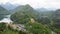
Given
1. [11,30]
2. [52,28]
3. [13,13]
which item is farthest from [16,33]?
[52,28]

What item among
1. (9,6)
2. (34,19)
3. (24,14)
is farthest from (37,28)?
(9,6)

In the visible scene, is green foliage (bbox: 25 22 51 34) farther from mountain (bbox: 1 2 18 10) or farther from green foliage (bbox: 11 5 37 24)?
mountain (bbox: 1 2 18 10)

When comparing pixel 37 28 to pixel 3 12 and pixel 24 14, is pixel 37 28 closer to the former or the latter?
pixel 24 14

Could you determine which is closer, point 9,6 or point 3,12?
point 3,12

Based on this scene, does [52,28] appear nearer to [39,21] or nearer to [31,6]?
[39,21]

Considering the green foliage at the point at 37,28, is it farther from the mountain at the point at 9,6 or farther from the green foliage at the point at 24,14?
the mountain at the point at 9,6

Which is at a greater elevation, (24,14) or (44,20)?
(24,14)

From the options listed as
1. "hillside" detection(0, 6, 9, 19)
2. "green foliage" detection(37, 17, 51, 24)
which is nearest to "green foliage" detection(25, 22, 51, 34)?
"green foliage" detection(37, 17, 51, 24)

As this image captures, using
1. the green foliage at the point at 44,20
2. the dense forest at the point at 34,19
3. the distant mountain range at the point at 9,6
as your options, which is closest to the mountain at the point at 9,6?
the distant mountain range at the point at 9,6
